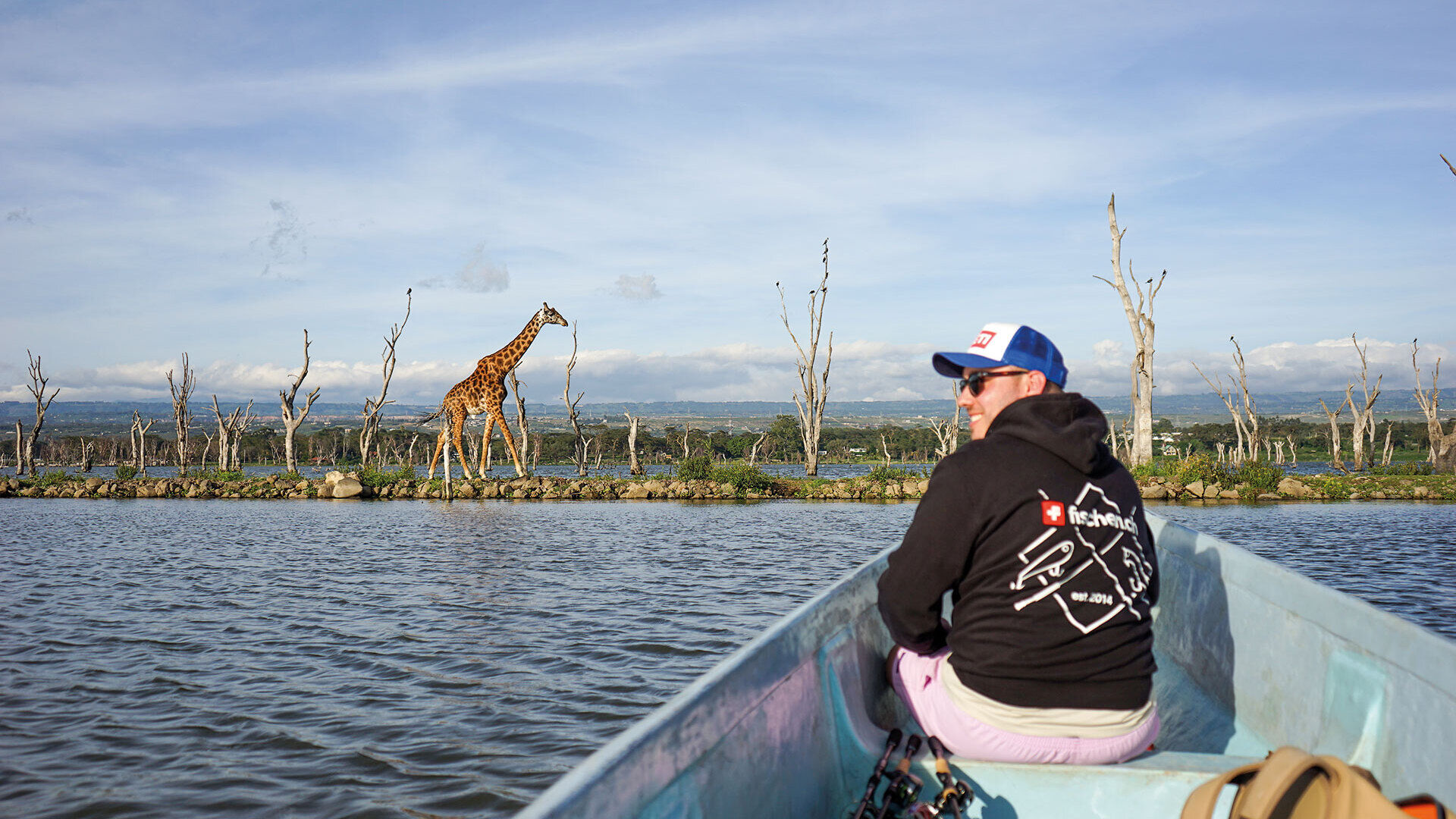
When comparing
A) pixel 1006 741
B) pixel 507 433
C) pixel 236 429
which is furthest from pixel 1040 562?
pixel 236 429

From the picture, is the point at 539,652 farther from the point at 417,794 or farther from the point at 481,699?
the point at 417,794

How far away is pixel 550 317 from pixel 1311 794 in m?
28.9

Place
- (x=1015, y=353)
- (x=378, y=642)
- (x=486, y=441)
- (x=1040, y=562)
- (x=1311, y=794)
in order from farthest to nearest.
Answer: (x=486, y=441) < (x=378, y=642) < (x=1015, y=353) < (x=1040, y=562) < (x=1311, y=794)

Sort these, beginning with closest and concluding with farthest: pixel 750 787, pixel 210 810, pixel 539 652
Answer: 1. pixel 750 787
2. pixel 210 810
3. pixel 539 652

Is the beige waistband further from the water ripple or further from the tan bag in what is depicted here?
the water ripple

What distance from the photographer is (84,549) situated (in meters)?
15.8

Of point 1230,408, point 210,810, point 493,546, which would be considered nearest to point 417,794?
point 210,810

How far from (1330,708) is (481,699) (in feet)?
16.7

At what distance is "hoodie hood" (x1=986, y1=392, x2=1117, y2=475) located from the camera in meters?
2.67

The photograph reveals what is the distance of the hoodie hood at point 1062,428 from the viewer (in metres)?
2.67

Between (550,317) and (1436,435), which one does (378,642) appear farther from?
(1436,435)

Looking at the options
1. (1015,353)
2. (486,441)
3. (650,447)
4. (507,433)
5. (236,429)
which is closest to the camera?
(1015,353)

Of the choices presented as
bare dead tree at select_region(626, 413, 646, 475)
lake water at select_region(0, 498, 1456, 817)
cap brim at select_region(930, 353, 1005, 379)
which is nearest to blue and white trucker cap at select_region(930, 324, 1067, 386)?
cap brim at select_region(930, 353, 1005, 379)

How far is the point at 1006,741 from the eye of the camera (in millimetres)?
2785
